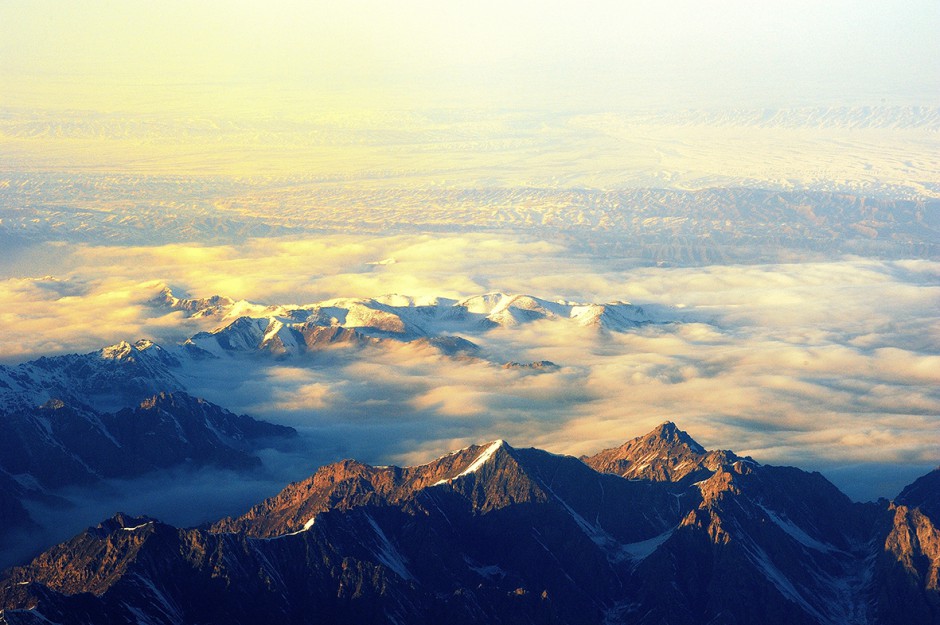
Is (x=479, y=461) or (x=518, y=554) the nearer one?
(x=518, y=554)

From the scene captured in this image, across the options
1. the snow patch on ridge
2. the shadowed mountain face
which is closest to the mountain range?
the shadowed mountain face

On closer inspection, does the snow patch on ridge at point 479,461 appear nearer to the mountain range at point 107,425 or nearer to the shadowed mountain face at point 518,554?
the shadowed mountain face at point 518,554

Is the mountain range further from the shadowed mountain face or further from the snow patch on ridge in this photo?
the snow patch on ridge

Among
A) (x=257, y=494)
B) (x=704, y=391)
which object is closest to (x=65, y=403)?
(x=257, y=494)

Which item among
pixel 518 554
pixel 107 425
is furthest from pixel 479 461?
pixel 107 425

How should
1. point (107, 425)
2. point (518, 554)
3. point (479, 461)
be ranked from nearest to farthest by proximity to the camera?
point (518, 554) < point (479, 461) < point (107, 425)

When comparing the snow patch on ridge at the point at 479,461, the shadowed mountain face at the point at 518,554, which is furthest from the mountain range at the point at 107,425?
the snow patch on ridge at the point at 479,461

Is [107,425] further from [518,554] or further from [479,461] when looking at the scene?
Result: [518,554]

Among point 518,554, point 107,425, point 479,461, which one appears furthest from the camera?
point 107,425

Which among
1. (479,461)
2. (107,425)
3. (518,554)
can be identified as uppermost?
(479,461)
